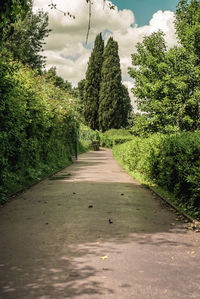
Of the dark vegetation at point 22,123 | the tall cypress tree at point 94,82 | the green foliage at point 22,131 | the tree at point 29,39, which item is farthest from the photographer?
the tall cypress tree at point 94,82

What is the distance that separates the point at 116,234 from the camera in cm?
588

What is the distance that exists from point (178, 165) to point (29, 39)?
117 feet

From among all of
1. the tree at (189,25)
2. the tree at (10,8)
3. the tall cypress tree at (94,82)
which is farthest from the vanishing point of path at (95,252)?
the tall cypress tree at (94,82)

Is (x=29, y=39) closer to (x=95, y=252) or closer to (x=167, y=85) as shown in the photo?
(x=167, y=85)

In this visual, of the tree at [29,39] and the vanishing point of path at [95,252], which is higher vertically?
the tree at [29,39]

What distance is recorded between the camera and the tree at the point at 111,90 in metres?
65.3

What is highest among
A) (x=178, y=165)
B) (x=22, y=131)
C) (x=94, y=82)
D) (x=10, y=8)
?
(x=94, y=82)

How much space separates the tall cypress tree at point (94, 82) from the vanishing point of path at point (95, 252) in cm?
6258

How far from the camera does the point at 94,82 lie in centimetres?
7075

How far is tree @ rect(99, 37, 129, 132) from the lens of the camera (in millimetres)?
65312

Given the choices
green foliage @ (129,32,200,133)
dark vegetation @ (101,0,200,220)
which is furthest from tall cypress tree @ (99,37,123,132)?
green foliage @ (129,32,200,133)

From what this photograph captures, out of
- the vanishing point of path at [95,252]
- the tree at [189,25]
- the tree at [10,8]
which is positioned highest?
the tree at [189,25]

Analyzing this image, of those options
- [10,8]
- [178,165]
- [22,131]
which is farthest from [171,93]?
[10,8]

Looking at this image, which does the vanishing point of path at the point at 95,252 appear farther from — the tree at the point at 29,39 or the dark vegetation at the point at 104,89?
the dark vegetation at the point at 104,89
